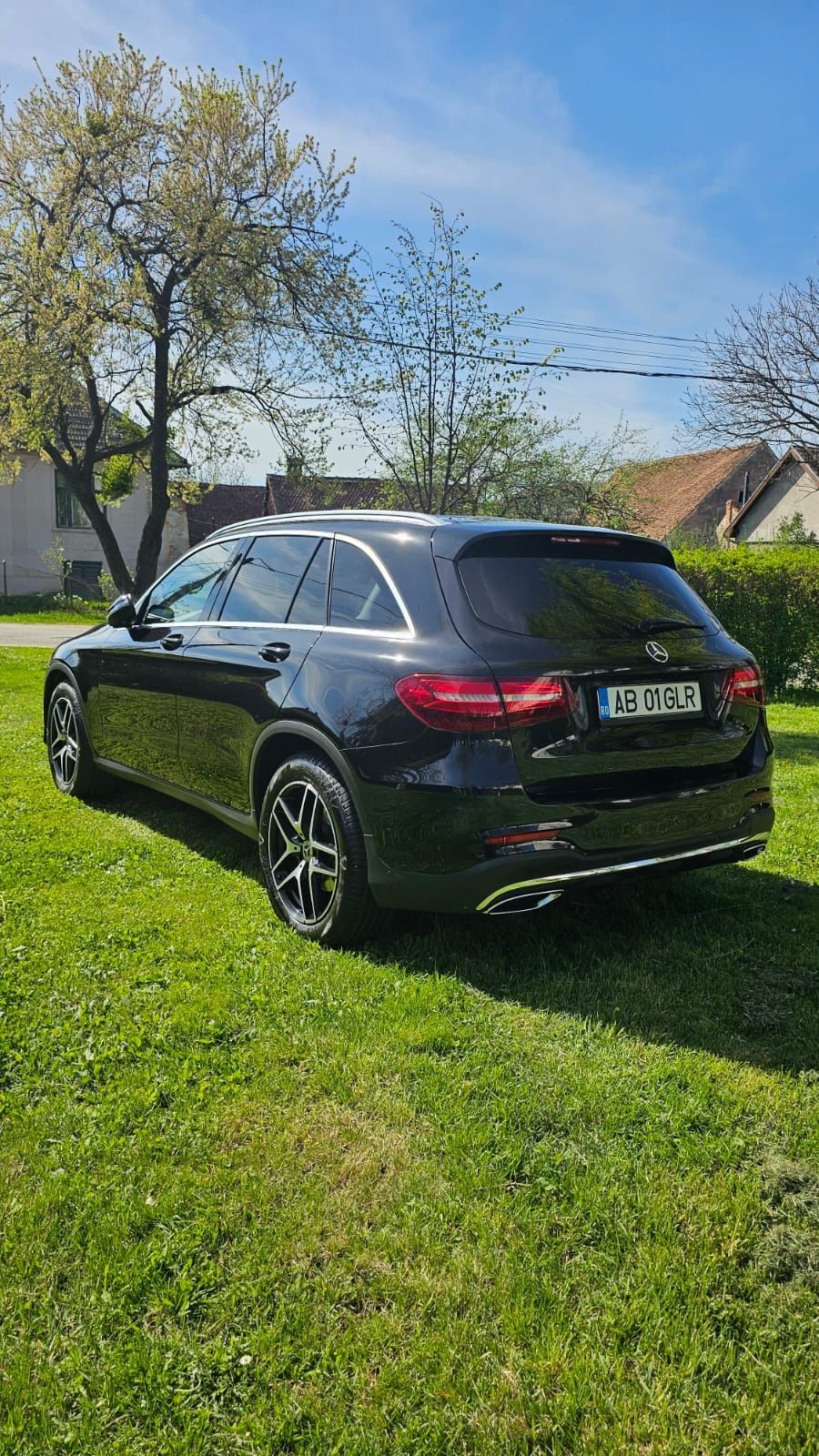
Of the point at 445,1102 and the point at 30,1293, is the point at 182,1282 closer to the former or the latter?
the point at 30,1293

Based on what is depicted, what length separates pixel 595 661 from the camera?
3406mm

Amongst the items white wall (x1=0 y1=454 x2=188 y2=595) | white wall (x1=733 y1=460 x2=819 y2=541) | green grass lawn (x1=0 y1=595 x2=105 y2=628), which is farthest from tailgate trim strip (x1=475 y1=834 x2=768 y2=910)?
white wall (x1=733 y1=460 x2=819 y2=541)

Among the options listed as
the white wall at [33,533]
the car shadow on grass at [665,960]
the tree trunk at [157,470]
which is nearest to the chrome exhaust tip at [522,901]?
the car shadow on grass at [665,960]

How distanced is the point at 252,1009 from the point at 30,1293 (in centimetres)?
131

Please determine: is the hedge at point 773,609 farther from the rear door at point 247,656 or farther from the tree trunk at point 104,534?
the tree trunk at point 104,534

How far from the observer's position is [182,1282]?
2.05m

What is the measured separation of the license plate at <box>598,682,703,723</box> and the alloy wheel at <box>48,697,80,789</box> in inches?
154

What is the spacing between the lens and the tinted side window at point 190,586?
17.0 ft

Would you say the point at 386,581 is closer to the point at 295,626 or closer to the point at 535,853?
the point at 295,626

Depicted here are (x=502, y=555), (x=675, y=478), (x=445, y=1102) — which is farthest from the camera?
(x=675, y=478)

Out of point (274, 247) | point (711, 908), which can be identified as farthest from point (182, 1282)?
point (274, 247)

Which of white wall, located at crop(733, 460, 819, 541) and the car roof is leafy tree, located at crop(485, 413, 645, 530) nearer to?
the car roof

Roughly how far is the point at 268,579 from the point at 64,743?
253cm

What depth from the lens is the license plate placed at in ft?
11.2
